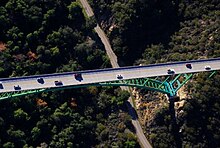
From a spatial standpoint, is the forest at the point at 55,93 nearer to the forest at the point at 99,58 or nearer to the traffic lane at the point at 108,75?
the forest at the point at 99,58

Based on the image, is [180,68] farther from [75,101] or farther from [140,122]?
[75,101]

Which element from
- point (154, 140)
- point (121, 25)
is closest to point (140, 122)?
point (154, 140)

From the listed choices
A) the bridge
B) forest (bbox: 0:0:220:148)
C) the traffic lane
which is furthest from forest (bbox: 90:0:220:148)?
the traffic lane

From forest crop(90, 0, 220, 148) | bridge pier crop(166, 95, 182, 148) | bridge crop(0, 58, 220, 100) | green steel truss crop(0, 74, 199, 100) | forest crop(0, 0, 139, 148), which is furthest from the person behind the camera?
bridge pier crop(166, 95, 182, 148)

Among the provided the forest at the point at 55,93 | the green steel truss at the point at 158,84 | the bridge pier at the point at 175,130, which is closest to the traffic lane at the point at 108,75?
the green steel truss at the point at 158,84

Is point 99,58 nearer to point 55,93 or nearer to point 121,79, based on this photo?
point 121,79

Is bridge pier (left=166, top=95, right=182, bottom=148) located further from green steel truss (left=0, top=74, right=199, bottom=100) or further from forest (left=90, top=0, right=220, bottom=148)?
green steel truss (left=0, top=74, right=199, bottom=100)

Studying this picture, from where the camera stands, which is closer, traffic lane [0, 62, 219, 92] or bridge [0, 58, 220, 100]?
bridge [0, 58, 220, 100]
